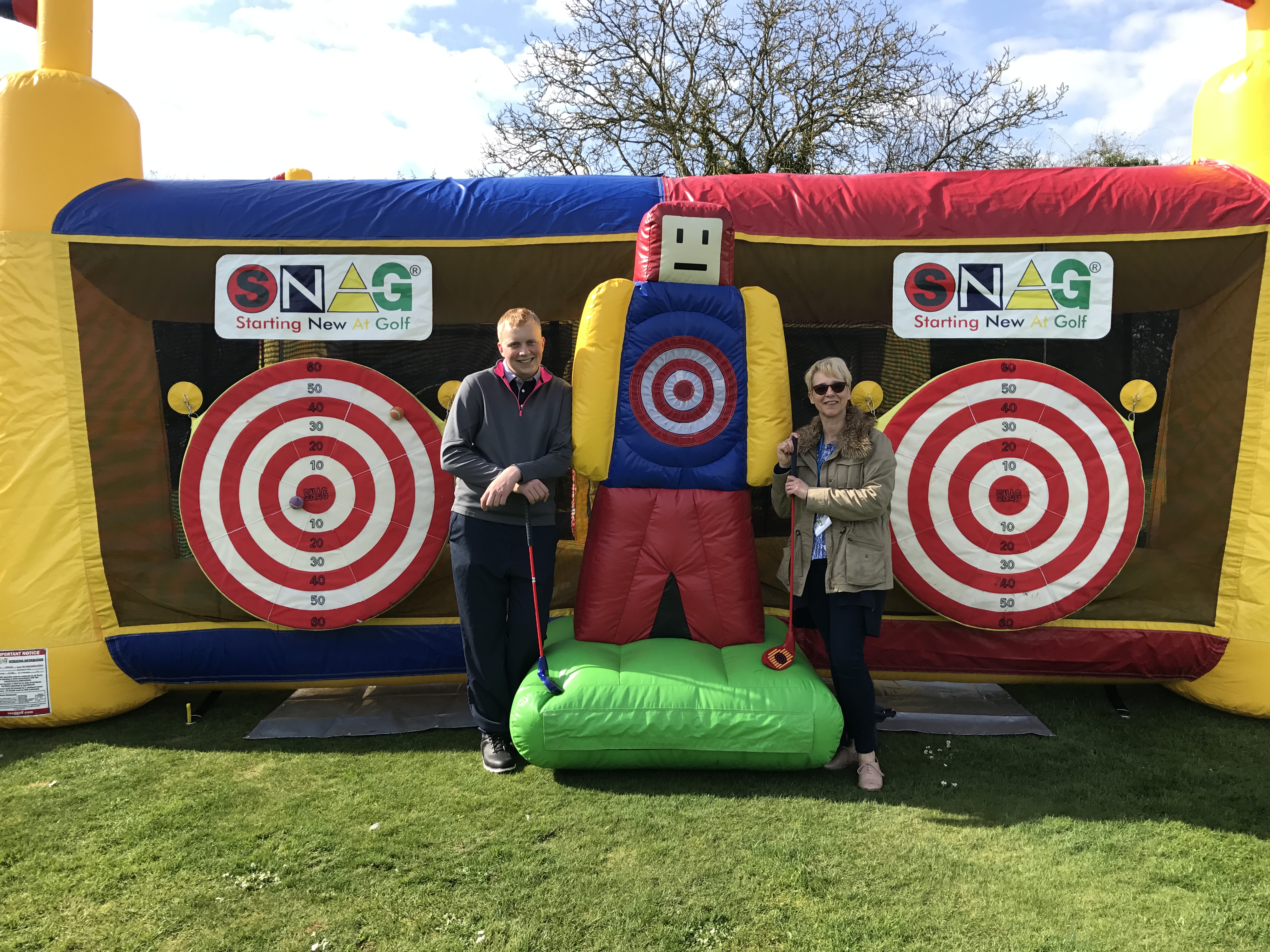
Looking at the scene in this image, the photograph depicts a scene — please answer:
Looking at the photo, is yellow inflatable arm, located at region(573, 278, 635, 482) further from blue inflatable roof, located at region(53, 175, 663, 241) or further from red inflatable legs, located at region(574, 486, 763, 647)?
blue inflatable roof, located at region(53, 175, 663, 241)

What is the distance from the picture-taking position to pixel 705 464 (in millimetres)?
3309

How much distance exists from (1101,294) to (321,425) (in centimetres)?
336

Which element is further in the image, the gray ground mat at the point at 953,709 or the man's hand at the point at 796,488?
the gray ground mat at the point at 953,709

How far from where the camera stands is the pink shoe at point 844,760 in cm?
314

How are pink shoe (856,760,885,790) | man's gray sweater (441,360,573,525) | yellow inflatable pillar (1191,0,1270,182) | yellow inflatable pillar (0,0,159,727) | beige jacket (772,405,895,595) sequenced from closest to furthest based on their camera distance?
beige jacket (772,405,895,595), pink shoe (856,760,885,790), man's gray sweater (441,360,573,525), yellow inflatable pillar (0,0,159,727), yellow inflatable pillar (1191,0,1270,182)

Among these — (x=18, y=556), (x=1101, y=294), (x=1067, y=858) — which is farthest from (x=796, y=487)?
(x=18, y=556)

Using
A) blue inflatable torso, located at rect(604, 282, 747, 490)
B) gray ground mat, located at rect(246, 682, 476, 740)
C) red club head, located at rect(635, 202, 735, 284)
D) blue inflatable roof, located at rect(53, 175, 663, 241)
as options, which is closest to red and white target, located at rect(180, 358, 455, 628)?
gray ground mat, located at rect(246, 682, 476, 740)

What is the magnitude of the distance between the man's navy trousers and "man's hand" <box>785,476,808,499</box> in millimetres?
894

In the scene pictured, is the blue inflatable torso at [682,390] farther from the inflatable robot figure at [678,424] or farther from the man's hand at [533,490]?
the man's hand at [533,490]

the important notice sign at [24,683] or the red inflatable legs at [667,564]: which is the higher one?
the red inflatable legs at [667,564]

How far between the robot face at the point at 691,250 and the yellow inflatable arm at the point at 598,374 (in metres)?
0.18

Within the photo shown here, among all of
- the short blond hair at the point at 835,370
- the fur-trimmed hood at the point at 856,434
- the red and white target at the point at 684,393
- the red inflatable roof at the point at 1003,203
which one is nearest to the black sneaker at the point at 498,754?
the red and white target at the point at 684,393

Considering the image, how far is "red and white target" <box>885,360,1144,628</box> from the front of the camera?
356cm

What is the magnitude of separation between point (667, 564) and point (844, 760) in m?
0.98
